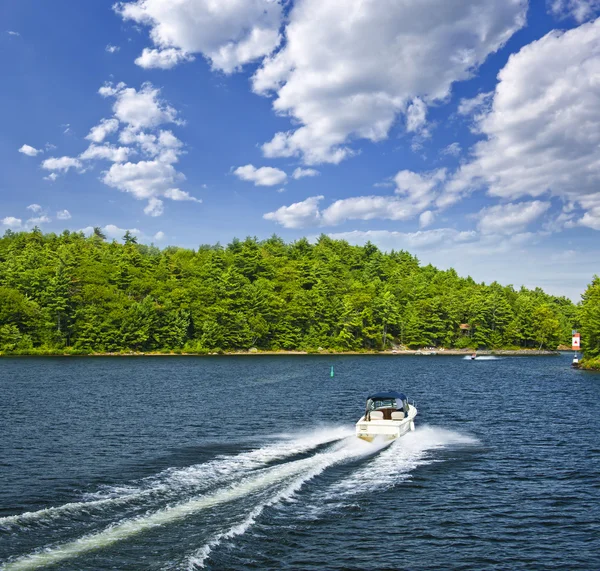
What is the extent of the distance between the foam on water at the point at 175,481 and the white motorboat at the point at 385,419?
2537 mm

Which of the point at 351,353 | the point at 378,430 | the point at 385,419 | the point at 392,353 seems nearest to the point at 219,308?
the point at 351,353

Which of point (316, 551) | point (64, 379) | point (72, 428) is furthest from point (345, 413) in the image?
point (64, 379)

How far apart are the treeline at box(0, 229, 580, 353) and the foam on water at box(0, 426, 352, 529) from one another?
112198mm

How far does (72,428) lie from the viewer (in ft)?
133

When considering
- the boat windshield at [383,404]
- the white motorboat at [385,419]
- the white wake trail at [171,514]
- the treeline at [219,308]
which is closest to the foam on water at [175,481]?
the white wake trail at [171,514]

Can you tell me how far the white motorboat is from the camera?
35875mm

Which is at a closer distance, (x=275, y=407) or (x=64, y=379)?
(x=275, y=407)

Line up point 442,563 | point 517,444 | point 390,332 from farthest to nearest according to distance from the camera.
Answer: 1. point 390,332
2. point 517,444
3. point 442,563

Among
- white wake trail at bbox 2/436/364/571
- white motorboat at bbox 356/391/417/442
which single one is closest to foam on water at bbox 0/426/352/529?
white wake trail at bbox 2/436/364/571

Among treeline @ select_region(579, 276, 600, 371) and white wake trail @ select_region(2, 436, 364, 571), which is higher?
treeline @ select_region(579, 276, 600, 371)

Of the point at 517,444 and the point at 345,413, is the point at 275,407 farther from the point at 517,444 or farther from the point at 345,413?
the point at 517,444

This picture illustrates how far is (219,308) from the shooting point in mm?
152125

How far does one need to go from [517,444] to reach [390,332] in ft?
477

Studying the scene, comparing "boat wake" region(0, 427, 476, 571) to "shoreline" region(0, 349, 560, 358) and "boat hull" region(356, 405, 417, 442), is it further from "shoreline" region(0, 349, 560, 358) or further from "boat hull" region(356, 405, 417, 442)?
"shoreline" region(0, 349, 560, 358)
